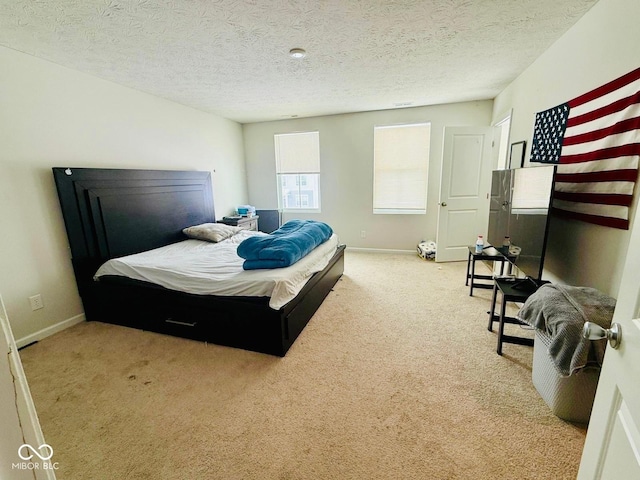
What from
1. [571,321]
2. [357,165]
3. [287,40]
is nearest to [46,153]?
[287,40]

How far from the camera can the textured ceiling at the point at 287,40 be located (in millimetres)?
1788

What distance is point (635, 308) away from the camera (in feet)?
2.28

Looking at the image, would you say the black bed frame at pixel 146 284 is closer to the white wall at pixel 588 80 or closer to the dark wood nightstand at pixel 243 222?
the dark wood nightstand at pixel 243 222

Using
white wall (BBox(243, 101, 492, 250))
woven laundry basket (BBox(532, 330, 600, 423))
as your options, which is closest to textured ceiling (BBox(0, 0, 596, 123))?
white wall (BBox(243, 101, 492, 250))

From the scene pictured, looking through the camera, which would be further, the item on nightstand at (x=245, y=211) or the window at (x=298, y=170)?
the window at (x=298, y=170)

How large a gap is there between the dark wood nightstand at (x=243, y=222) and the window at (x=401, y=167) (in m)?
2.19

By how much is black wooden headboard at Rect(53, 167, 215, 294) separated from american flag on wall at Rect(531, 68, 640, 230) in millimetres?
4061

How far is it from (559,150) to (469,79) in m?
1.47

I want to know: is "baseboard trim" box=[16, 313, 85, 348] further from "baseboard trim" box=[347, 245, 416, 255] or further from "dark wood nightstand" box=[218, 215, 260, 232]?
"baseboard trim" box=[347, 245, 416, 255]

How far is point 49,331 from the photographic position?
98.3 inches

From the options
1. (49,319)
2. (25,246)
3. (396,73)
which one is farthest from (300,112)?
(49,319)

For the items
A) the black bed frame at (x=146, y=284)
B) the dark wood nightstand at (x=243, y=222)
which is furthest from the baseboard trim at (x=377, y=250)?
the dark wood nightstand at (x=243, y=222)

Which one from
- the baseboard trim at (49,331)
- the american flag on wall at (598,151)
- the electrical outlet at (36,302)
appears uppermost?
the american flag on wall at (598,151)

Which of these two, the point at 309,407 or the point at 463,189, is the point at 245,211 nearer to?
the point at 463,189
